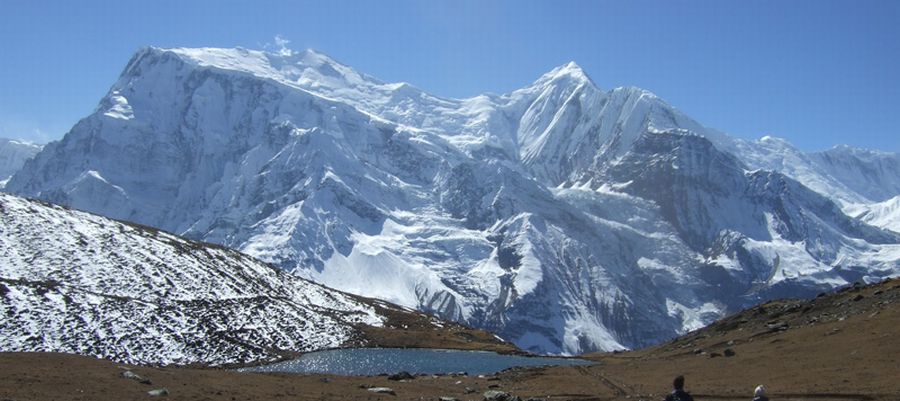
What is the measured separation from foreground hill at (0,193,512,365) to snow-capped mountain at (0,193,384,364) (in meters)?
0.18

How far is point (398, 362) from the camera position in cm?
10169

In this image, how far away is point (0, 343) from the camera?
85.7 m

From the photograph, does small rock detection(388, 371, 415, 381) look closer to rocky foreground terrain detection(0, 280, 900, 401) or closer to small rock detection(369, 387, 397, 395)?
rocky foreground terrain detection(0, 280, 900, 401)

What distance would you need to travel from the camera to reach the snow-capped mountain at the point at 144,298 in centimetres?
9419

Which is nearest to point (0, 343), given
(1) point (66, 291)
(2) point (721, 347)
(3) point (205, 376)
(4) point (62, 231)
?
(1) point (66, 291)

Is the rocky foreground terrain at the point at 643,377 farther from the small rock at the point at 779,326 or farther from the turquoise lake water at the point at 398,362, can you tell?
the turquoise lake water at the point at 398,362

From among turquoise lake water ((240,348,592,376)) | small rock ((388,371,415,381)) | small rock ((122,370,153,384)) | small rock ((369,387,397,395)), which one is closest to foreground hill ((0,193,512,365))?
turquoise lake water ((240,348,592,376))

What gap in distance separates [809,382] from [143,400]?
133 feet

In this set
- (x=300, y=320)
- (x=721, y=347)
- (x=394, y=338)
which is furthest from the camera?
(x=394, y=338)

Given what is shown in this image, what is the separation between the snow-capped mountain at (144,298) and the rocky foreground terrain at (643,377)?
37.3 metres

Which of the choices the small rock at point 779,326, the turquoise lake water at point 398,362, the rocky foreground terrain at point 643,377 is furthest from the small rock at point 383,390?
the small rock at point 779,326

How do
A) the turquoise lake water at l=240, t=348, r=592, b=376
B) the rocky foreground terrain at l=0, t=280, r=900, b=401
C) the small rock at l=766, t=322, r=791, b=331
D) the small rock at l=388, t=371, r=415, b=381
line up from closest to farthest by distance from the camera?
1. the rocky foreground terrain at l=0, t=280, r=900, b=401
2. the small rock at l=388, t=371, r=415, b=381
3. the small rock at l=766, t=322, r=791, b=331
4. the turquoise lake water at l=240, t=348, r=592, b=376

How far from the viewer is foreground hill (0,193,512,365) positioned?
310 ft

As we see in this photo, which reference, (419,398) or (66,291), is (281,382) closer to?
(419,398)
